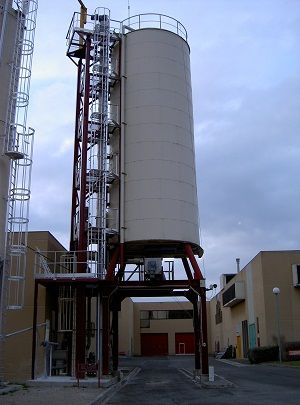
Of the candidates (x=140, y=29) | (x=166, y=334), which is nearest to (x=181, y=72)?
(x=140, y=29)

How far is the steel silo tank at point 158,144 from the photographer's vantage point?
1103 inches

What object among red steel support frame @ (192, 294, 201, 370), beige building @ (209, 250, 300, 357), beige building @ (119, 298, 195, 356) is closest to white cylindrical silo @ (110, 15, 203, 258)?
red steel support frame @ (192, 294, 201, 370)

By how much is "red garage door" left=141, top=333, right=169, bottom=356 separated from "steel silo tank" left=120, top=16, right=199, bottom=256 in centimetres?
5597

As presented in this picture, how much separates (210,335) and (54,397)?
2824 inches

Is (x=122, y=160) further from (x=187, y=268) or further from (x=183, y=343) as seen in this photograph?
(x=183, y=343)

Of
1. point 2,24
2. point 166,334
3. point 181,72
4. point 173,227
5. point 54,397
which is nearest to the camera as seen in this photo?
point 54,397

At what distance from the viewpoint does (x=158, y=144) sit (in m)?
28.7

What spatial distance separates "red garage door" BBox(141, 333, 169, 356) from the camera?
82.4 metres

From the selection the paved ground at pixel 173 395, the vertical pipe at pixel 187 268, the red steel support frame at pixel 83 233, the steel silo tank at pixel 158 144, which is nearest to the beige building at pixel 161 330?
the vertical pipe at pixel 187 268

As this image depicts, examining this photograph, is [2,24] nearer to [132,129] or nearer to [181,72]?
[132,129]

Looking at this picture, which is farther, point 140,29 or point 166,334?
point 166,334

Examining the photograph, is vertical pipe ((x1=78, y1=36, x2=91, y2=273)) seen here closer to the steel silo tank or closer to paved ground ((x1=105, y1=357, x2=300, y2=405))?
the steel silo tank

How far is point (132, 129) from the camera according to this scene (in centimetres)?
2930

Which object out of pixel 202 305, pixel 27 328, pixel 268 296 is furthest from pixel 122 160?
pixel 268 296
